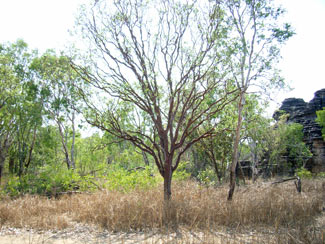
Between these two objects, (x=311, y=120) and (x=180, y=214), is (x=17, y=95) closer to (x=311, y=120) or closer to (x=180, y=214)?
(x=180, y=214)

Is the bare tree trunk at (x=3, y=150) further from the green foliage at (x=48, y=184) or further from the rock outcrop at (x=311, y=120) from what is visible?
the rock outcrop at (x=311, y=120)

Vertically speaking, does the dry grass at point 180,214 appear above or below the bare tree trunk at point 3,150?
below

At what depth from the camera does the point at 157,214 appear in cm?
623

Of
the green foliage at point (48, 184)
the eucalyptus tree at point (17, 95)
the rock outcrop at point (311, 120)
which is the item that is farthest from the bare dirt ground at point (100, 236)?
the rock outcrop at point (311, 120)

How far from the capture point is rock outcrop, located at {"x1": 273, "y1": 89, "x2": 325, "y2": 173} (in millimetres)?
28484

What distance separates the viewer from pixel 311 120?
32.2 m

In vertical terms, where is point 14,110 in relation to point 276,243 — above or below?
above

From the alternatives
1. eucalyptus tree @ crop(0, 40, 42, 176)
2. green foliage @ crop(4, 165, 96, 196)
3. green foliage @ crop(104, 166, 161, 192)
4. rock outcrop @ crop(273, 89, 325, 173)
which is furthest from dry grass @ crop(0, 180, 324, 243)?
rock outcrop @ crop(273, 89, 325, 173)

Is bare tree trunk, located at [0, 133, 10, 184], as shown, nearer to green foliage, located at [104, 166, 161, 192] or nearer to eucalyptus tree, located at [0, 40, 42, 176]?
eucalyptus tree, located at [0, 40, 42, 176]

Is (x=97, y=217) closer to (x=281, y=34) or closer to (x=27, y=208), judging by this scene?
(x=27, y=208)

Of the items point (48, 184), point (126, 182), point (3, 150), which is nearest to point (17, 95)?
point (3, 150)

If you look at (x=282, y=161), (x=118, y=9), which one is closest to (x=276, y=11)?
(x=118, y=9)

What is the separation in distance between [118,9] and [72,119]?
1140 centimetres

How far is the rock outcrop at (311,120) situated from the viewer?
28.5 metres
